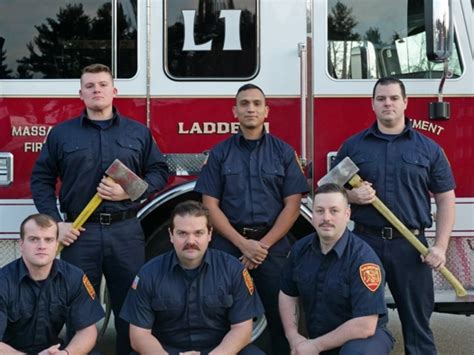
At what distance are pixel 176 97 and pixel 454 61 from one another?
171 centimetres

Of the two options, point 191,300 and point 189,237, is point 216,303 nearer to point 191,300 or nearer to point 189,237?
point 191,300

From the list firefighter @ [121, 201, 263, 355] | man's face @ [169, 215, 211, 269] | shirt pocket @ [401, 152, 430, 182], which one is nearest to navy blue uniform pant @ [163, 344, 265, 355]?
firefighter @ [121, 201, 263, 355]

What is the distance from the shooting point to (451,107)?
4465 mm

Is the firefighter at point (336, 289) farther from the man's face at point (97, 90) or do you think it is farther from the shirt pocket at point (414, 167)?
the man's face at point (97, 90)

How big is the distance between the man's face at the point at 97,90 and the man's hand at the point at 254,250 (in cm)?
108

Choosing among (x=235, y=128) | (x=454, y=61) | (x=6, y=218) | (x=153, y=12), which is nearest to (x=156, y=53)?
(x=153, y=12)

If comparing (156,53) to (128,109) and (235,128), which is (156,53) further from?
(235,128)

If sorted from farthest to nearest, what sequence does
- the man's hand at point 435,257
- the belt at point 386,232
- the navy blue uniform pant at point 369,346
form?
1. the belt at point 386,232
2. the man's hand at point 435,257
3. the navy blue uniform pant at point 369,346

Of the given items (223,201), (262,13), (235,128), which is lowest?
(223,201)

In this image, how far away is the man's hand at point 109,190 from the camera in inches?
155

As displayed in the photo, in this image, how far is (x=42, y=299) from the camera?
3480 millimetres

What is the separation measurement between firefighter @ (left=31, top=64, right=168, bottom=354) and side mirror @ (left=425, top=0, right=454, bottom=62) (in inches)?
65.3

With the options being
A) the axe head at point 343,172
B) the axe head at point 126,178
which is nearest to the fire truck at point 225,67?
the axe head at point 126,178

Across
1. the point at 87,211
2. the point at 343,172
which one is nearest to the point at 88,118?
the point at 87,211
